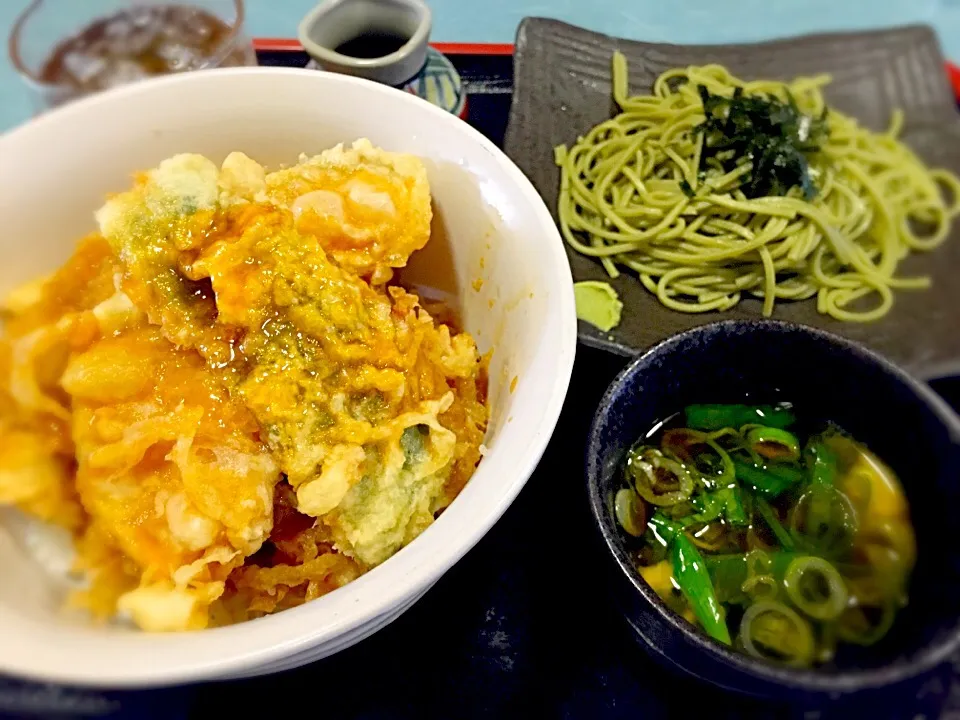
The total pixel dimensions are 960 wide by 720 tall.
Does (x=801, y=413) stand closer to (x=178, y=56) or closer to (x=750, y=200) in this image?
(x=750, y=200)

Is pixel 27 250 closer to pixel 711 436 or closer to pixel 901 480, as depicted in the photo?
pixel 711 436

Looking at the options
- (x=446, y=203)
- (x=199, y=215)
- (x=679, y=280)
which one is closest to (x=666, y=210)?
(x=679, y=280)

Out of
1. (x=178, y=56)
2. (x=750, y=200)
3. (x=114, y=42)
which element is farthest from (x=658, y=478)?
(x=114, y=42)

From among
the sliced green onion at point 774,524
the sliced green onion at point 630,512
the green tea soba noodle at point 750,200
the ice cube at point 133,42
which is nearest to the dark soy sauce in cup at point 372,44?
the ice cube at point 133,42

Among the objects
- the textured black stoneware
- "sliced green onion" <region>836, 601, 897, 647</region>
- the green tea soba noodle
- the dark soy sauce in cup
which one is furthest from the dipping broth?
the dark soy sauce in cup

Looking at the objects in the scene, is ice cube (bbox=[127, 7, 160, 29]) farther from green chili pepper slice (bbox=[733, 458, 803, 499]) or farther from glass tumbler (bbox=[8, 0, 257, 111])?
green chili pepper slice (bbox=[733, 458, 803, 499])

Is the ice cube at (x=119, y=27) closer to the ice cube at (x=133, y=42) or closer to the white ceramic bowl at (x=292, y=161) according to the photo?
the ice cube at (x=133, y=42)
